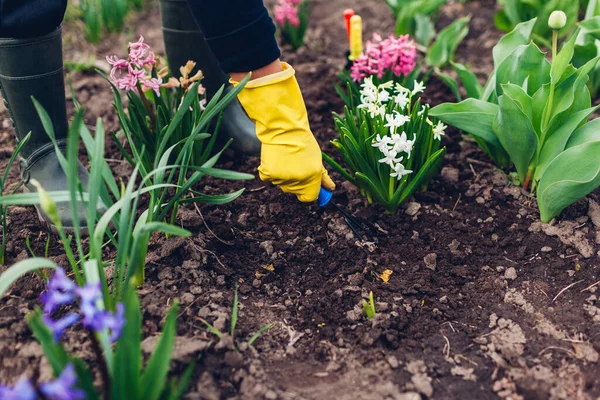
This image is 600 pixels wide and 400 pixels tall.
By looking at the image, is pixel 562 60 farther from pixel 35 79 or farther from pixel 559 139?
pixel 35 79

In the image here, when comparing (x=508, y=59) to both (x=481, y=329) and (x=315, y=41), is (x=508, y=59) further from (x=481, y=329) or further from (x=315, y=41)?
(x=315, y=41)

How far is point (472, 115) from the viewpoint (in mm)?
2018

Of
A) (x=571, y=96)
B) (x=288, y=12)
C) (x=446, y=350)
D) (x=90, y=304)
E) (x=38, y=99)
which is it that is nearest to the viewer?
(x=90, y=304)

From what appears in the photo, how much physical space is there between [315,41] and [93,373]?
102 inches

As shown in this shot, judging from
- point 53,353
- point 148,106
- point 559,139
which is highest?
point 148,106

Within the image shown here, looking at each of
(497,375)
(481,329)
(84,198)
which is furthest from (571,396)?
(84,198)

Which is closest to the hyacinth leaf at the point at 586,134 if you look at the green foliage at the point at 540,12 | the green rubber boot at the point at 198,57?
the green foliage at the point at 540,12

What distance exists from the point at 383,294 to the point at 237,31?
87cm

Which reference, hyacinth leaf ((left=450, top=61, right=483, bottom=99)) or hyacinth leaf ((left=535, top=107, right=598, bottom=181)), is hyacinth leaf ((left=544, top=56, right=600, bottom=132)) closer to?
hyacinth leaf ((left=535, top=107, right=598, bottom=181))

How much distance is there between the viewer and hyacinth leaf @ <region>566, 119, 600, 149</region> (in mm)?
1908

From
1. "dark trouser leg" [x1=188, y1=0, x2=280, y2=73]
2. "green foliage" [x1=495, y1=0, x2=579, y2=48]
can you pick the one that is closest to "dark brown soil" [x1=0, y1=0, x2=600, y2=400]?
"dark trouser leg" [x1=188, y1=0, x2=280, y2=73]

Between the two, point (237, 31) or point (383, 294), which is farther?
point (383, 294)

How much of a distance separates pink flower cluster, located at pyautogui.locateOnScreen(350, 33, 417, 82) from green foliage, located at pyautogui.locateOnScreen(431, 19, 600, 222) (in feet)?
1.20

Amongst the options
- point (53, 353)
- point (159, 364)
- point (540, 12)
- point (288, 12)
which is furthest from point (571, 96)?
point (288, 12)
